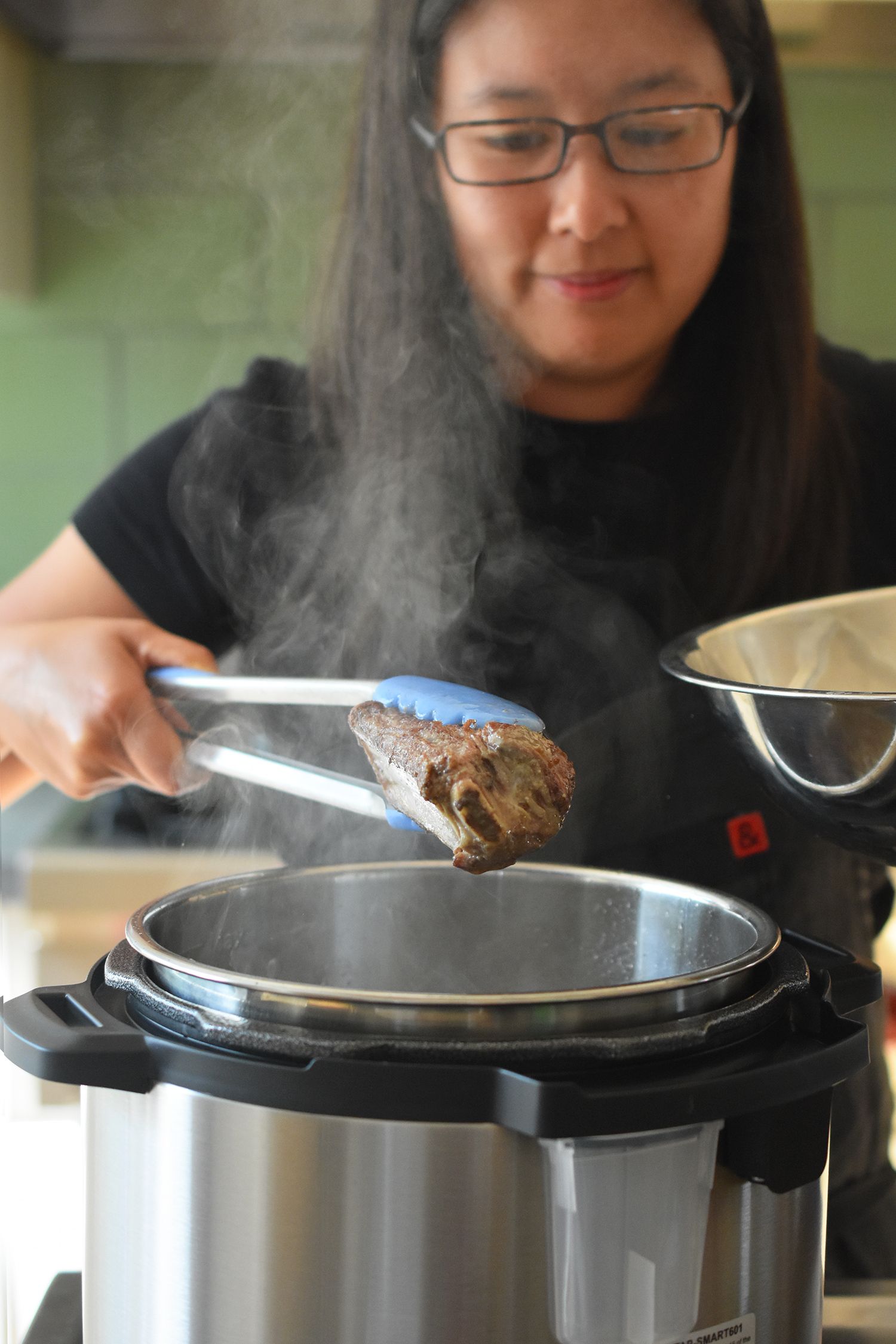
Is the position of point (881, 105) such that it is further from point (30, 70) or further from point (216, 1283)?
point (216, 1283)

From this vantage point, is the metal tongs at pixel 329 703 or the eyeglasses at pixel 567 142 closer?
the metal tongs at pixel 329 703

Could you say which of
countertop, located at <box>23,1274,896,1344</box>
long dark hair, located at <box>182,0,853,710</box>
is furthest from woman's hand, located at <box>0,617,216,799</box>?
countertop, located at <box>23,1274,896,1344</box>

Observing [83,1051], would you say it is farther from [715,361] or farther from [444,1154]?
[715,361]

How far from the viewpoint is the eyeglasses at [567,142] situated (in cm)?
103

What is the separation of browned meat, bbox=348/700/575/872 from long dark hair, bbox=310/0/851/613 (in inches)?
20.5

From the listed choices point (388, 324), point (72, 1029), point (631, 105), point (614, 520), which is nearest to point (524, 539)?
point (614, 520)

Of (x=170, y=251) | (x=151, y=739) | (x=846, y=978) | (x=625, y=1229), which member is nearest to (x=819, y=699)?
Result: (x=846, y=978)

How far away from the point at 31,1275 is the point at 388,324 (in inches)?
34.0

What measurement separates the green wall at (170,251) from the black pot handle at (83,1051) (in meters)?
1.11

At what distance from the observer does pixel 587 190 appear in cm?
102

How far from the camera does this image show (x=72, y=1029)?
0.55 m

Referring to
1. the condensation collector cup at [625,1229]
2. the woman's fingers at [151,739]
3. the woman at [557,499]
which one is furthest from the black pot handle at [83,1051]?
the woman at [557,499]

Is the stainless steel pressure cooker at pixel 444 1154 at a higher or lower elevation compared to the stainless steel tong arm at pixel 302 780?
lower

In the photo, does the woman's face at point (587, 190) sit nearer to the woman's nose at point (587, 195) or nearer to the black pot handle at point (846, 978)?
the woman's nose at point (587, 195)
